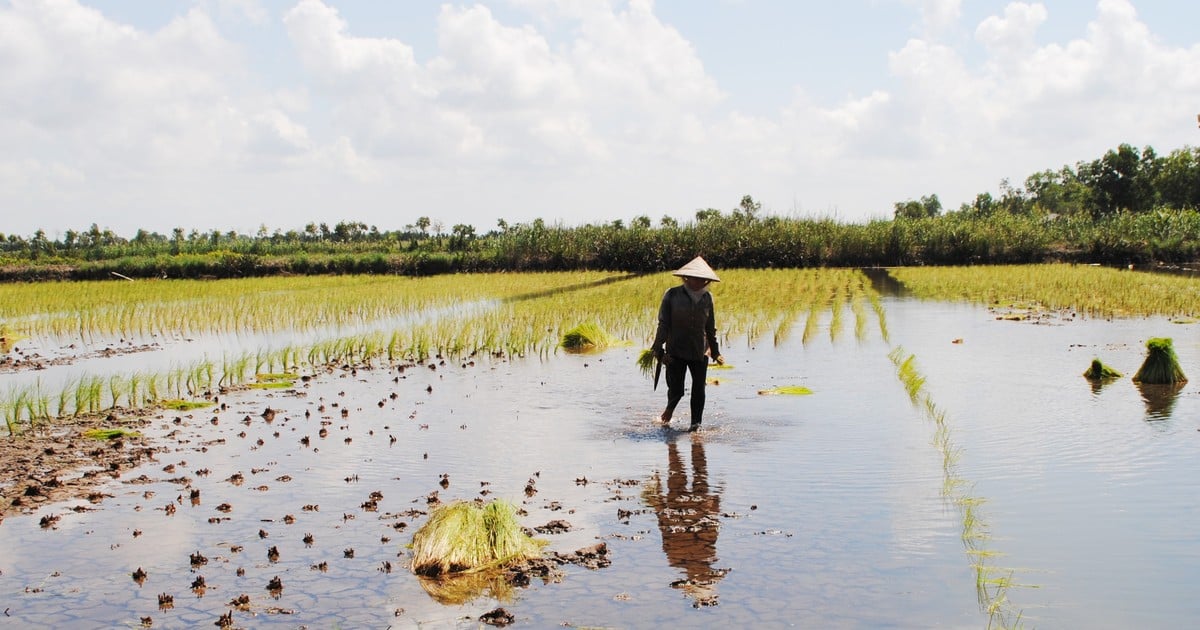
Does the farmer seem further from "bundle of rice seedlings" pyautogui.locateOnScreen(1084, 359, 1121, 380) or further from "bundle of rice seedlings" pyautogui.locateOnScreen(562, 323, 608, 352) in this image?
"bundle of rice seedlings" pyautogui.locateOnScreen(562, 323, 608, 352)

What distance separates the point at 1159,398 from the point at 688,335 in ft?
14.0

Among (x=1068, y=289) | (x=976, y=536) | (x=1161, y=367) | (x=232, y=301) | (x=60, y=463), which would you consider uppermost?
(x=1068, y=289)

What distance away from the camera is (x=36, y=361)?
12.9m

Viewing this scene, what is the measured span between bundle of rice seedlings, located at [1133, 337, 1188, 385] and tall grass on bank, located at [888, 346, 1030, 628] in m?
2.53

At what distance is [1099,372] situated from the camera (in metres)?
9.62

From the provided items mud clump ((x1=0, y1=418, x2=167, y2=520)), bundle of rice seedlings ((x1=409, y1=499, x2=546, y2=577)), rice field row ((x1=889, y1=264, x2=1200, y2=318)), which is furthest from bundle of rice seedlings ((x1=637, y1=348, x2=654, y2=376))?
rice field row ((x1=889, y1=264, x2=1200, y2=318))

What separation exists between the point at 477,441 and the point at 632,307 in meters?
10.6

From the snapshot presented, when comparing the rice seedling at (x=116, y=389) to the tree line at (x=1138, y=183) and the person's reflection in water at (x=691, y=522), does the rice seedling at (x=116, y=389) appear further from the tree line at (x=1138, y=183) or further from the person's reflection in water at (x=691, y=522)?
the tree line at (x=1138, y=183)

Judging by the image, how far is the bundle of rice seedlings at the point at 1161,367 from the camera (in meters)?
9.27

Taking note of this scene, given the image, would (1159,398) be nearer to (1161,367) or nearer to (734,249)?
(1161,367)

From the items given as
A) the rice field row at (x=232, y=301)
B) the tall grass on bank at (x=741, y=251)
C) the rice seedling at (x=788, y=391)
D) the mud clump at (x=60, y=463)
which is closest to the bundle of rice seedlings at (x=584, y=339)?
the rice seedling at (x=788, y=391)

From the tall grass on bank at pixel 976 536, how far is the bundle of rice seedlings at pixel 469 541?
1977mm

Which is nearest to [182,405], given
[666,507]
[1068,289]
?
[666,507]

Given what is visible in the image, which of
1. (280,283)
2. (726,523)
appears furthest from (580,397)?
(280,283)
